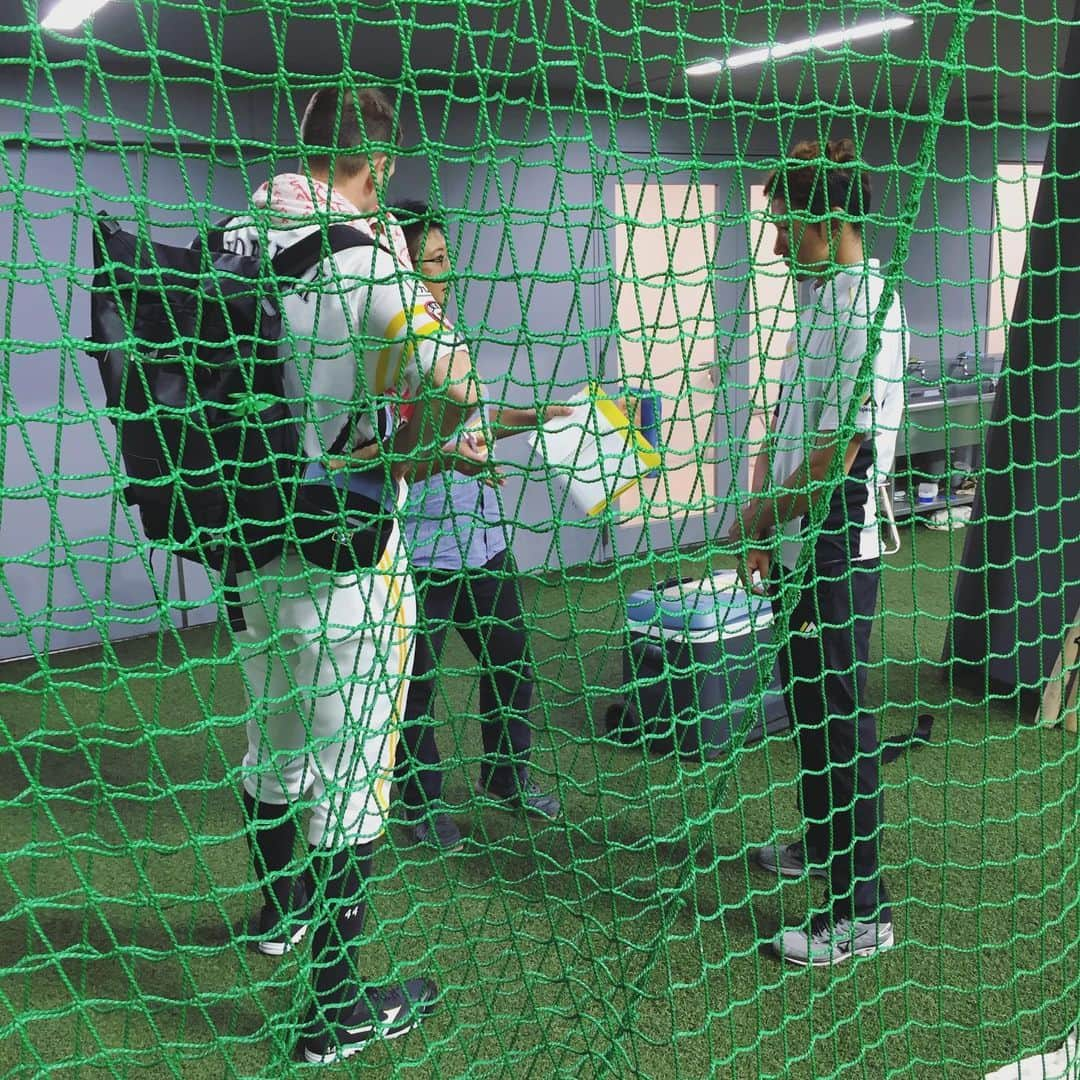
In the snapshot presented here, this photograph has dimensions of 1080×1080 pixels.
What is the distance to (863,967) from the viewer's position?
2180 millimetres

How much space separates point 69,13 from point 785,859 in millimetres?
2967

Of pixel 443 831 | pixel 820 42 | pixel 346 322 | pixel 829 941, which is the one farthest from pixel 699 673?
pixel 820 42

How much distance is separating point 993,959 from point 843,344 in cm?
128

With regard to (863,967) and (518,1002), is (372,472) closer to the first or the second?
(518,1002)

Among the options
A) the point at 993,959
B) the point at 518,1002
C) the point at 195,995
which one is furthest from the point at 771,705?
the point at 195,995

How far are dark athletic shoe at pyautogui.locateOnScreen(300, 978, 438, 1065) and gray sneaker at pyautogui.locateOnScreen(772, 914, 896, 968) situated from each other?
70cm

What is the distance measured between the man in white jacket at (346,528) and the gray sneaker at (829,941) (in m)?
0.75

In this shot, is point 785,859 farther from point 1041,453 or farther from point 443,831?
point 1041,453

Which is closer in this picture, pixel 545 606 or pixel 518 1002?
pixel 518 1002

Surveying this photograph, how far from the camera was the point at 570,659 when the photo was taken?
291 cm

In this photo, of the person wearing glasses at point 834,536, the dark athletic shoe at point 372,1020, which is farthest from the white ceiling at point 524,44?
the dark athletic shoe at point 372,1020

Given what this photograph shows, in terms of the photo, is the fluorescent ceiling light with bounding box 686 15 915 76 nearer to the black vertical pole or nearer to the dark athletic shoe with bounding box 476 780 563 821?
the black vertical pole

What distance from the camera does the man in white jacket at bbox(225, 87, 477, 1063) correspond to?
1420 mm

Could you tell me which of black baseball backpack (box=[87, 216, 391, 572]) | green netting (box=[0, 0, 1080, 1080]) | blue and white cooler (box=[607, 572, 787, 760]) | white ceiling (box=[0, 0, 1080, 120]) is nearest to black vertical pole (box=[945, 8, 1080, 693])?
green netting (box=[0, 0, 1080, 1080])
